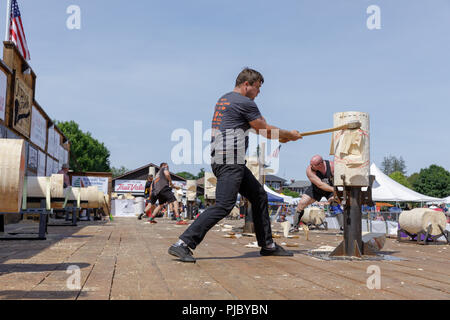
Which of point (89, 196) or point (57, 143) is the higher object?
point (57, 143)

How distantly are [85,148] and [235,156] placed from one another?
59.2 meters

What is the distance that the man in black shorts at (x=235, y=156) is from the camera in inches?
159

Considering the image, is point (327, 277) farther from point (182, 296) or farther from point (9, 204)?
point (9, 204)

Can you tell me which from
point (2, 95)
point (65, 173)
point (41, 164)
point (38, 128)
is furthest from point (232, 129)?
point (41, 164)

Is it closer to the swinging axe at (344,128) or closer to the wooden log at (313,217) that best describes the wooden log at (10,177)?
the swinging axe at (344,128)

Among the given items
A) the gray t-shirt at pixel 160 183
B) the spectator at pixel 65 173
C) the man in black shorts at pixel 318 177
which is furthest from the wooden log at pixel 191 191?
the man in black shorts at pixel 318 177

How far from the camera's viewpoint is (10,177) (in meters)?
3.29

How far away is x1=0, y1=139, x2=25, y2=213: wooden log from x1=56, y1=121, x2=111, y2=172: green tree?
57349mm

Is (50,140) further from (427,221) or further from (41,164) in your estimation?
(427,221)

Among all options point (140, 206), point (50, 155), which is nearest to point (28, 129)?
point (50, 155)

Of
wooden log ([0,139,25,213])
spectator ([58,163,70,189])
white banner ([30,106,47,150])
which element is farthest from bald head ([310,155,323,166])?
white banner ([30,106,47,150])

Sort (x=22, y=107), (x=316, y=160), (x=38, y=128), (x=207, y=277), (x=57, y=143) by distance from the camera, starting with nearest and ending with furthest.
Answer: (x=207, y=277) < (x=316, y=160) < (x=22, y=107) < (x=38, y=128) < (x=57, y=143)

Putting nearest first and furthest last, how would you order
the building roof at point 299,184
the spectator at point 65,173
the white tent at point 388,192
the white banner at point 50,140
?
the spectator at point 65,173 < the white banner at point 50,140 < the white tent at point 388,192 < the building roof at point 299,184

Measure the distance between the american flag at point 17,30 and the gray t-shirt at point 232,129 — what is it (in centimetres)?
1178
